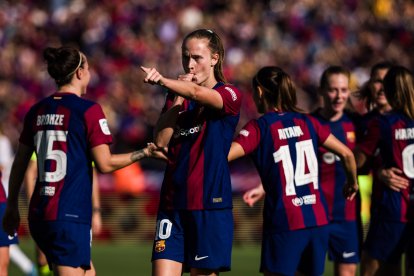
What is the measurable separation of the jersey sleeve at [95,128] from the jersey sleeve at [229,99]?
958 mm

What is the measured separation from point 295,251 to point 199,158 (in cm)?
117

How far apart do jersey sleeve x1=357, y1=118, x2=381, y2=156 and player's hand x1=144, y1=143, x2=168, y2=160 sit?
2.27m

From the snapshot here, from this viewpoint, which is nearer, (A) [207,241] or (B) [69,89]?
(A) [207,241]

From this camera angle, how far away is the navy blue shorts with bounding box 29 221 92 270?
769 cm

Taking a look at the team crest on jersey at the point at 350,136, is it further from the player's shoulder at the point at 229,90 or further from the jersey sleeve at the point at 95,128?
the jersey sleeve at the point at 95,128

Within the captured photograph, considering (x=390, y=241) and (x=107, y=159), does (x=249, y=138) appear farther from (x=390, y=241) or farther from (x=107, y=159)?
(x=390, y=241)

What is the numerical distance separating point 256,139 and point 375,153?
152 cm

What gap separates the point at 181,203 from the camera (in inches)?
295

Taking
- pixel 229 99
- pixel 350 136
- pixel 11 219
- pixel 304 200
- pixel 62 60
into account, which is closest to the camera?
pixel 229 99

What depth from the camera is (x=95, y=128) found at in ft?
25.4

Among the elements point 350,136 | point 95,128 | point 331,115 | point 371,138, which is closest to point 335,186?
point 350,136

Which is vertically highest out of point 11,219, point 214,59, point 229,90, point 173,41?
point 173,41

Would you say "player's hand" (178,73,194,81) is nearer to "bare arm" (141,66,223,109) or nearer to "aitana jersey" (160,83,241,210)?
"bare arm" (141,66,223,109)

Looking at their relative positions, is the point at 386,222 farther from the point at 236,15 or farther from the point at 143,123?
the point at 236,15
